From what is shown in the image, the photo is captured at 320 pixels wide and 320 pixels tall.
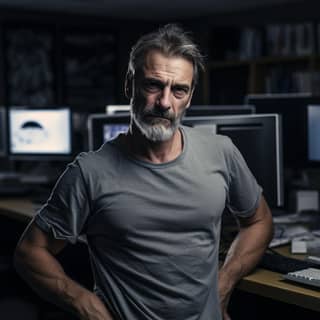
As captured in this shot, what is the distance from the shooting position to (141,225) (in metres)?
1.54

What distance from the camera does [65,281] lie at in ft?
5.16

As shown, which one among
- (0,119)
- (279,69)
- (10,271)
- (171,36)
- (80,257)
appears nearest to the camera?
(171,36)

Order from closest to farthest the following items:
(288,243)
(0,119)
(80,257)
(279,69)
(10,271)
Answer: (288,243) → (80,257) → (10,271) → (0,119) → (279,69)

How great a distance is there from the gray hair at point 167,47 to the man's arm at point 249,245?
1.58ft

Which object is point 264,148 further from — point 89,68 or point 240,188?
point 89,68

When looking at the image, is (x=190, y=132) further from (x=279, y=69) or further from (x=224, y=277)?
(x=279, y=69)

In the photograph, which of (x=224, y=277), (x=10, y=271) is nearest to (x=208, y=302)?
(x=224, y=277)

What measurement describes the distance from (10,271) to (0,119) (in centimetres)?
116

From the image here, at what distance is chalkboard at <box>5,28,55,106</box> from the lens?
7207 mm

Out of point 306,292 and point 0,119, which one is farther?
point 0,119

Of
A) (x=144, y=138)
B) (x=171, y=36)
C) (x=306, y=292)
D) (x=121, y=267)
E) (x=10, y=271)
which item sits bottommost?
(x=10, y=271)

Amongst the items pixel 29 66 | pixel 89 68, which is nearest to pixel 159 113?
pixel 29 66

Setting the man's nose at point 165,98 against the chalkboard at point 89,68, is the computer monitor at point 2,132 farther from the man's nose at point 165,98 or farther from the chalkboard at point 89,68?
the man's nose at point 165,98

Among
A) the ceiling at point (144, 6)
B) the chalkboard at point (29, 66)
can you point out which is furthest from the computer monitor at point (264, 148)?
the chalkboard at point (29, 66)
